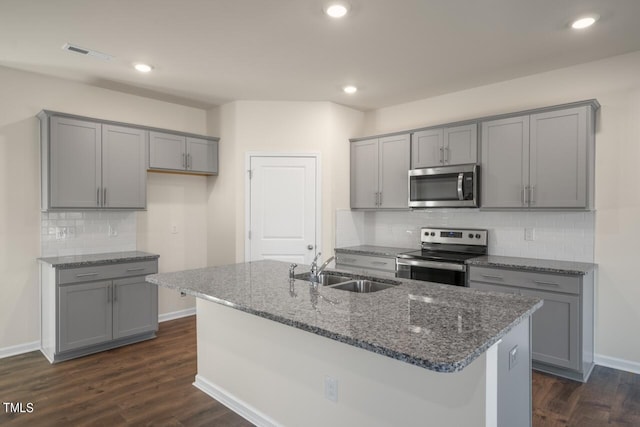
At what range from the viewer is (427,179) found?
165 inches

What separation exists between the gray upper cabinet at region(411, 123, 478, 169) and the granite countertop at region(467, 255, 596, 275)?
1013mm

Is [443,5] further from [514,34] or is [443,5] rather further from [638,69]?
[638,69]

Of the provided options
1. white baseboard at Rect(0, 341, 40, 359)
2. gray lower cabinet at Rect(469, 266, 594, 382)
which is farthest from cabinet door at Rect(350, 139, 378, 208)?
white baseboard at Rect(0, 341, 40, 359)

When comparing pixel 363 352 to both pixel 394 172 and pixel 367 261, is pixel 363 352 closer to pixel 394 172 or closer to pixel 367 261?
pixel 367 261

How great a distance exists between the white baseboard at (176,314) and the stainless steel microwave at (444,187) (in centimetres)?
311

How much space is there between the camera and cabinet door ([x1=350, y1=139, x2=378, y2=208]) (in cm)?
472

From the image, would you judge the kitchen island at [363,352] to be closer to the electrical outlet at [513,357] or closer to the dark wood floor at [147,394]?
the electrical outlet at [513,357]

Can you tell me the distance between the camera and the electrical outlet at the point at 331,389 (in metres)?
1.99

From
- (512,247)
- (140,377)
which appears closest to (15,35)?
(140,377)

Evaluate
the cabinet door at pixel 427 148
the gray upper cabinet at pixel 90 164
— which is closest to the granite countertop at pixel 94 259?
the gray upper cabinet at pixel 90 164

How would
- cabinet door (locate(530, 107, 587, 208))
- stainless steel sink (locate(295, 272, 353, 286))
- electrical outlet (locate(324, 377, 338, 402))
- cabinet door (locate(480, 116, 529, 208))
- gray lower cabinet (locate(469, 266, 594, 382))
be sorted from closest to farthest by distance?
electrical outlet (locate(324, 377, 338, 402)) < stainless steel sink (locate(295, 272, 353, 286)) < gray lower cabinet (locate(469, 266, 594, 382)) < cabinet door (locate(530, 107, 587, 208)) < cabinet door (locate(480, 116, 529, 208))

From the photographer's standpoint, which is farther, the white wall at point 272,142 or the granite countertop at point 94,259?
the white wall at point 272,142

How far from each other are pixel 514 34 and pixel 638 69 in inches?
50.3

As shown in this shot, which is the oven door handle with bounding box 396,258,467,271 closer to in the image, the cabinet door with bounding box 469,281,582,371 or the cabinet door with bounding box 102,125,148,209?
the cabinet door with bounding box 469,281,582,371
